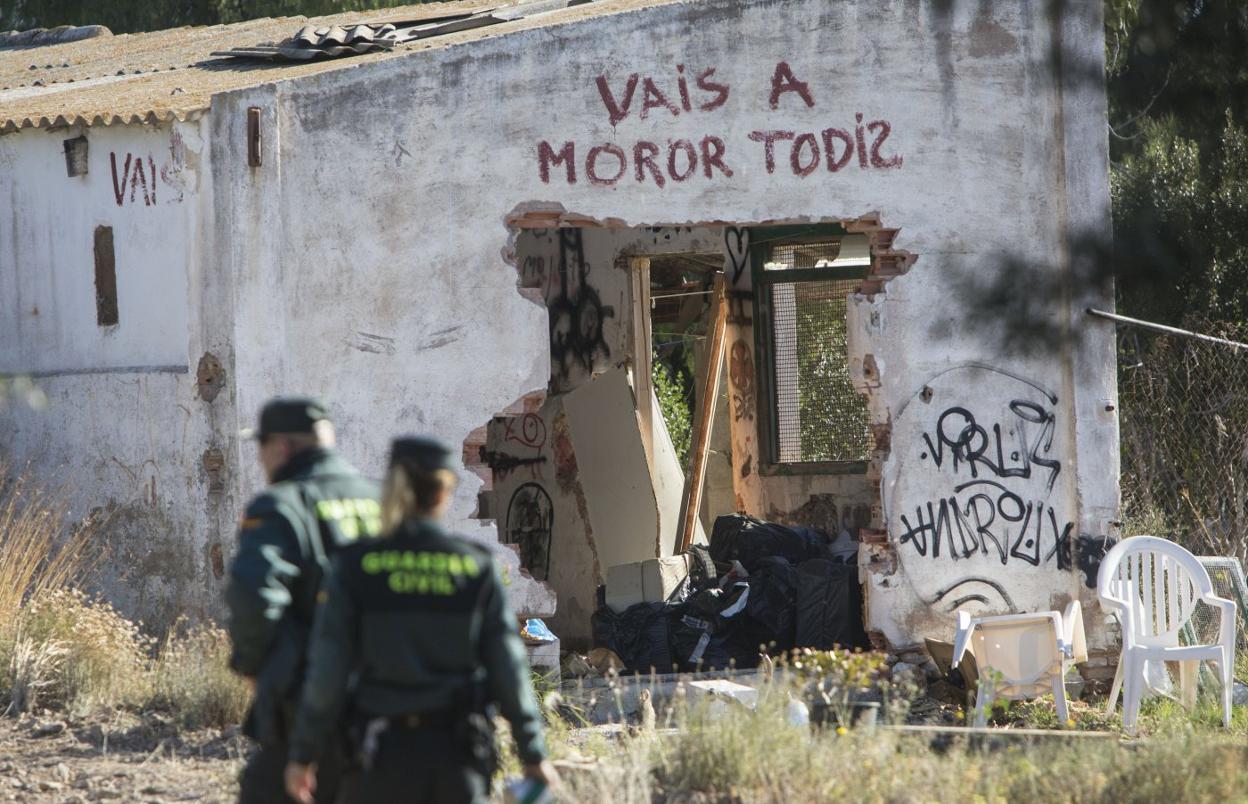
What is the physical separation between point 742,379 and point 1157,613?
16.5 feet

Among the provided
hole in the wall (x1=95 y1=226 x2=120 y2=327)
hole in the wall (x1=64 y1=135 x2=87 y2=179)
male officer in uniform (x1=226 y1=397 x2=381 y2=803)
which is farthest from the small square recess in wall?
male officer in uniform (x1=226 y1=397 x2=381 y2=803)

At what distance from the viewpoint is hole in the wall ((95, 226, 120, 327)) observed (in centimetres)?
980

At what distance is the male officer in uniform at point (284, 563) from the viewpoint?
4.37 meters

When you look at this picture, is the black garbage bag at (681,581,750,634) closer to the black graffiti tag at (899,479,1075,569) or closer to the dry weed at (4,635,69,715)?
the black graffiti tag at (899,479,1075,569)

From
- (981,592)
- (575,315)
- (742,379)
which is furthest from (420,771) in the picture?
(742,379)

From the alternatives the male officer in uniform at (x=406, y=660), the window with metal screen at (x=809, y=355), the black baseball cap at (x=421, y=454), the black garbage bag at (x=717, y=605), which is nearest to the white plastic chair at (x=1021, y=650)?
the black garbage bag at (x=717, y=605)

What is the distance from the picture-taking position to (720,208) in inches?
363

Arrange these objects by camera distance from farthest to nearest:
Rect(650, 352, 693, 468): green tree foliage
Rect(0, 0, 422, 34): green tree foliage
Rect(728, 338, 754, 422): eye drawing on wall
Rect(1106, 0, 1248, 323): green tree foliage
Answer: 1. Rect(0, 0, 422, 34): green tree foliage
2. Rect(650, 352, 693, 468): green tree foliage
3. Rect(728, 338, 754, 422): eye drawing on wall
4. Rect(1106, 0, 1248, 323): green tree foliage

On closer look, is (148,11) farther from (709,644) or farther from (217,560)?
(709,644)

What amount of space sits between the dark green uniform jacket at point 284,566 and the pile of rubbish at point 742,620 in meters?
5.15

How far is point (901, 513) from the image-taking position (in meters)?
9.32

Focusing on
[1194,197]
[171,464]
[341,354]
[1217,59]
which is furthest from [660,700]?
[1194,197]

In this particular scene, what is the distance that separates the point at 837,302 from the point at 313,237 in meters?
5.09

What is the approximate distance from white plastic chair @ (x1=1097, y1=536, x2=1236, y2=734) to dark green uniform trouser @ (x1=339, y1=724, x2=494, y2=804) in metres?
5.08
